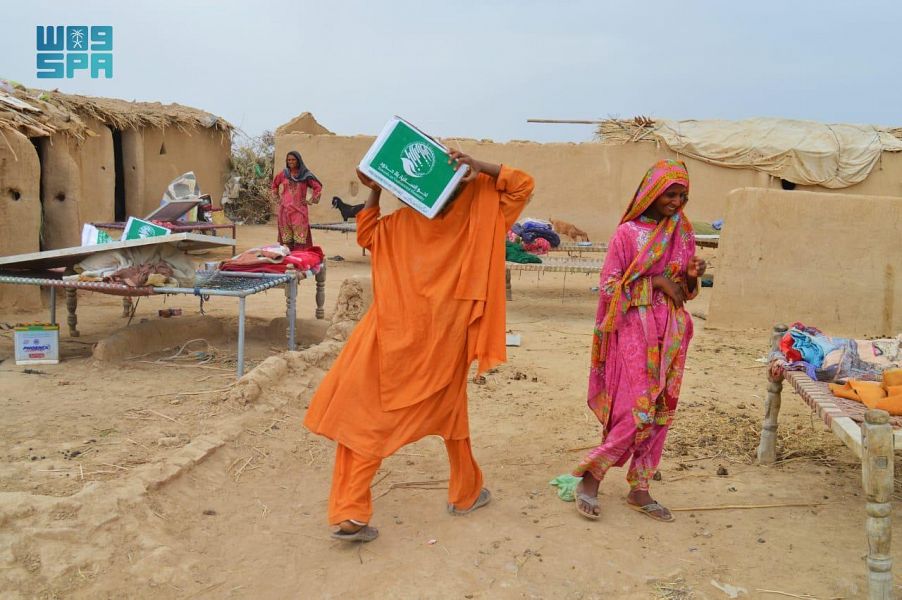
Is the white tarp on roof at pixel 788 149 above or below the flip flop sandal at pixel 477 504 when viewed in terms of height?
above

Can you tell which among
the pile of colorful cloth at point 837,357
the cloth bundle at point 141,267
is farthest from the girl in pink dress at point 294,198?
the pile of colorful cloth at point 837,357

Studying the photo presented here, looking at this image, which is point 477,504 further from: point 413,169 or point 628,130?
point 628,130

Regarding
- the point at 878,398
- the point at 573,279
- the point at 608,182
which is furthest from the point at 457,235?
the point at 608,182

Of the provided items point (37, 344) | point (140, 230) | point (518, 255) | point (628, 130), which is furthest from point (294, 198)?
point (628, 130)

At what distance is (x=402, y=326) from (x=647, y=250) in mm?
1130

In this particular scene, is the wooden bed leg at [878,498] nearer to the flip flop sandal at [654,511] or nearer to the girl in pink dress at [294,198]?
the flip flop sandal at [654,511]

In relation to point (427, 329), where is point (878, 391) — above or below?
below

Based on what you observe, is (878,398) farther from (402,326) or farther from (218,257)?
(218,257)

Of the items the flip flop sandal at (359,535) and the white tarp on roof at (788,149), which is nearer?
the flip flop sandal at (359,535)

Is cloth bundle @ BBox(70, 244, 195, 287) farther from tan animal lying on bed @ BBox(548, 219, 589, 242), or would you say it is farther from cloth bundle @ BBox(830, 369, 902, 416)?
tan animal lying on bed @ BBox(548, 219, 589, 242)

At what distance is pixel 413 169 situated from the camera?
3273mm

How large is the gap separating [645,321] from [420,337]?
1.00m

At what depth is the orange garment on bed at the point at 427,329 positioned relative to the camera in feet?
10.8

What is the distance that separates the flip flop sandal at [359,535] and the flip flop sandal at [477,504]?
41 cm
